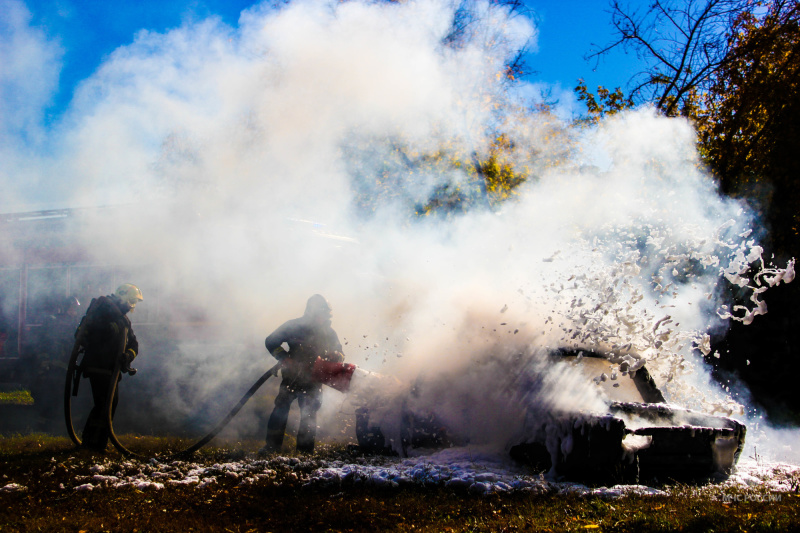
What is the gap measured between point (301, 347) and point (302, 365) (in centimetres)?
23

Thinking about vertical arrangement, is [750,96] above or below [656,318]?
above

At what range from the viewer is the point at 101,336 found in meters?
5.95

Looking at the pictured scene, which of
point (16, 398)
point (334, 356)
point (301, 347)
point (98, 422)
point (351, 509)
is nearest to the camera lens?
point (351, 509)

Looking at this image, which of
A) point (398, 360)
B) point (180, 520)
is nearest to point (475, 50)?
point (398, 360)

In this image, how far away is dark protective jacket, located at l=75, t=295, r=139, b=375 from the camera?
5.89 m

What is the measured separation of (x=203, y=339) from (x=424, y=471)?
762 centimetres

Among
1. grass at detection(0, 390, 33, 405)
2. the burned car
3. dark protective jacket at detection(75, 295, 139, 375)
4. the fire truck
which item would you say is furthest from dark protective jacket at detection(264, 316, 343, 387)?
the fire truck

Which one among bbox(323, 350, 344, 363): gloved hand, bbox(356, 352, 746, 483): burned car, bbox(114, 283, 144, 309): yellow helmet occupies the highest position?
bbox(114, 283, 144, 309): yellow helmet

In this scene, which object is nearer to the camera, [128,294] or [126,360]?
[126,360]

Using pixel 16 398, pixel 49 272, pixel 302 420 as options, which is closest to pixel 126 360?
pixel 302 420

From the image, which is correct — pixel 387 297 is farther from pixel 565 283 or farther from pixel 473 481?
pixel 473 481

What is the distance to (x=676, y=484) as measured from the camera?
4113 mm

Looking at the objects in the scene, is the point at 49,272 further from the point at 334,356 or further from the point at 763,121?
the point at 763,121

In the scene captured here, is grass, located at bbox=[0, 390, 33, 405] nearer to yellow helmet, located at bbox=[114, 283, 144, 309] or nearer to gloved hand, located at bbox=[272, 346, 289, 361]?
yellow helmet, located at bbox=[114, 283, 144, 309]
